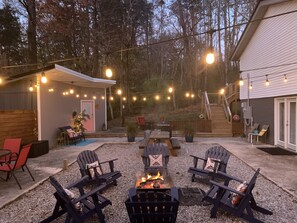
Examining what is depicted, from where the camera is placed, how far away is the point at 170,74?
26.8 meters

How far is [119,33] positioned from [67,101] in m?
8.94

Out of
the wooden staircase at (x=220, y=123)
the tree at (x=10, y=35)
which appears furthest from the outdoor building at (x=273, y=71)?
the tree at (x=10, y=35)

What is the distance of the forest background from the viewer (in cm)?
1675

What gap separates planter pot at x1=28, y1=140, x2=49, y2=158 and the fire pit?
5.44 m

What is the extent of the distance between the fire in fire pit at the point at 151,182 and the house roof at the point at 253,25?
7.42 m

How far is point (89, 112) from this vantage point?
15.3 metres

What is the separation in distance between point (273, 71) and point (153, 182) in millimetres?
8779

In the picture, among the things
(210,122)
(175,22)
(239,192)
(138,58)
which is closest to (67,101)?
(210,122)

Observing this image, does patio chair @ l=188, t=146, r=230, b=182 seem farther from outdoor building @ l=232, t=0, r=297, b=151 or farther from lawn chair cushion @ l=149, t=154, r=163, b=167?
outdoor building @ l=232, t=0, r=297, b=151

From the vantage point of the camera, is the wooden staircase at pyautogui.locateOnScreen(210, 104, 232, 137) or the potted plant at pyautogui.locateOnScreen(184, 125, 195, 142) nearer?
the potted plant at pyautogui.locateOnScreen(184, 125, 195, 142)

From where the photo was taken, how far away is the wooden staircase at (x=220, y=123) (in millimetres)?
14016

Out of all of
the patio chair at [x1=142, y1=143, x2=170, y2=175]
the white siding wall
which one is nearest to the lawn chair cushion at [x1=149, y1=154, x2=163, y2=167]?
the patio chair at [x1=142, y1=143, x2=170, y2=175]

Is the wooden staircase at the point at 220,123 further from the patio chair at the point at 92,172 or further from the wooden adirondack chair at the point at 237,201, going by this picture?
the wooden adirondack chair at the point at 237,201

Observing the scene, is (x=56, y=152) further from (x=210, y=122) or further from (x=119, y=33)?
(x=119, y=33)
